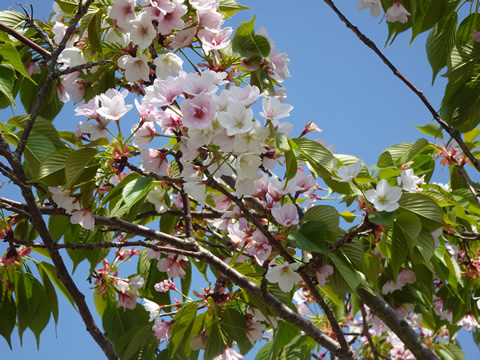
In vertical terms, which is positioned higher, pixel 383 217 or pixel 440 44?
pixel 440 44

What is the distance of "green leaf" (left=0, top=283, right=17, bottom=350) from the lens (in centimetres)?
157

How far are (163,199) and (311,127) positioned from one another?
390 mm

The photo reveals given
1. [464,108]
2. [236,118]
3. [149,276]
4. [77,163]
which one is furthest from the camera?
[149,276]

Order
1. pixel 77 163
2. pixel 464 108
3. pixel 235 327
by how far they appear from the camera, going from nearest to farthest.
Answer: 1. pixel 77 163
2. pixel 235 327
3. pixel 464 108

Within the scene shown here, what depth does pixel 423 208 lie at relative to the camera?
3.70ft

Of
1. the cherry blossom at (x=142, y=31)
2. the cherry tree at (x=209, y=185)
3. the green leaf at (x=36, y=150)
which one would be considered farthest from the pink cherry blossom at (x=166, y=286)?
the cherry blossom at (x=142, y=31)

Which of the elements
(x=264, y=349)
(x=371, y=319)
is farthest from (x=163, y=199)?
(x=371, y=319)

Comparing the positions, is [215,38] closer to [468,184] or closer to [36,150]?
[36,150]

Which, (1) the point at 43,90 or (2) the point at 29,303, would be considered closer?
(1) the point at 43,90

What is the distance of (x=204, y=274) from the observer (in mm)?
1789

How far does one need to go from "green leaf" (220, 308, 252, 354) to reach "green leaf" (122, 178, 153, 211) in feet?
1.33

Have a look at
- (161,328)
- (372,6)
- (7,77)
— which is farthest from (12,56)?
(372,6)

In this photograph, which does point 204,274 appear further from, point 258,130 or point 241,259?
point 258,130

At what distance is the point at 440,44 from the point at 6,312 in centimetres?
134
